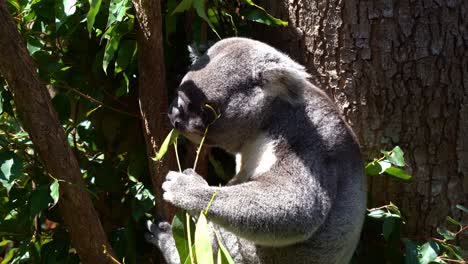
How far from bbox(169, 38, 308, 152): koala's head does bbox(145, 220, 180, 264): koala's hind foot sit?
52 centimetres

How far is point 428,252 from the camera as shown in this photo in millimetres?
2877

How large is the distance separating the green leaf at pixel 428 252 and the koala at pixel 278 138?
13.5 inches

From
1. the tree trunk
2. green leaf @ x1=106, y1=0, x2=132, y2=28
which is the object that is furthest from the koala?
Result: green leaf @ x1=106, y1=0, x2=132, y2=28

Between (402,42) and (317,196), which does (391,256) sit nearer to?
(317,196)

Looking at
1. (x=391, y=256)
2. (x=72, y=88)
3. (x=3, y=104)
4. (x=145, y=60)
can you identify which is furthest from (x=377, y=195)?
(x=3, y=104)

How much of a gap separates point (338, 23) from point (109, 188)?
4.82 feet

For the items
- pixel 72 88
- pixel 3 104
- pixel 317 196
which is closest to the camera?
pixel 317 196

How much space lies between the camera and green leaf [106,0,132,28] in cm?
252

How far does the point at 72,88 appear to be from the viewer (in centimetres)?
303

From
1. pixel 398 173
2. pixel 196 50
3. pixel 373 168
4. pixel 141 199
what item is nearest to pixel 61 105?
pixel 141 199

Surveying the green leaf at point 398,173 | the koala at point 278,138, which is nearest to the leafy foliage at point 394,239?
the green leaf at point 398,173

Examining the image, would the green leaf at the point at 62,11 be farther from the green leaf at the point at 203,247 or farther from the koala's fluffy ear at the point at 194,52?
the green leaf at the point at 203,247

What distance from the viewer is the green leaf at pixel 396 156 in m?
2.82

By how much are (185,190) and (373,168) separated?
0.95 m
